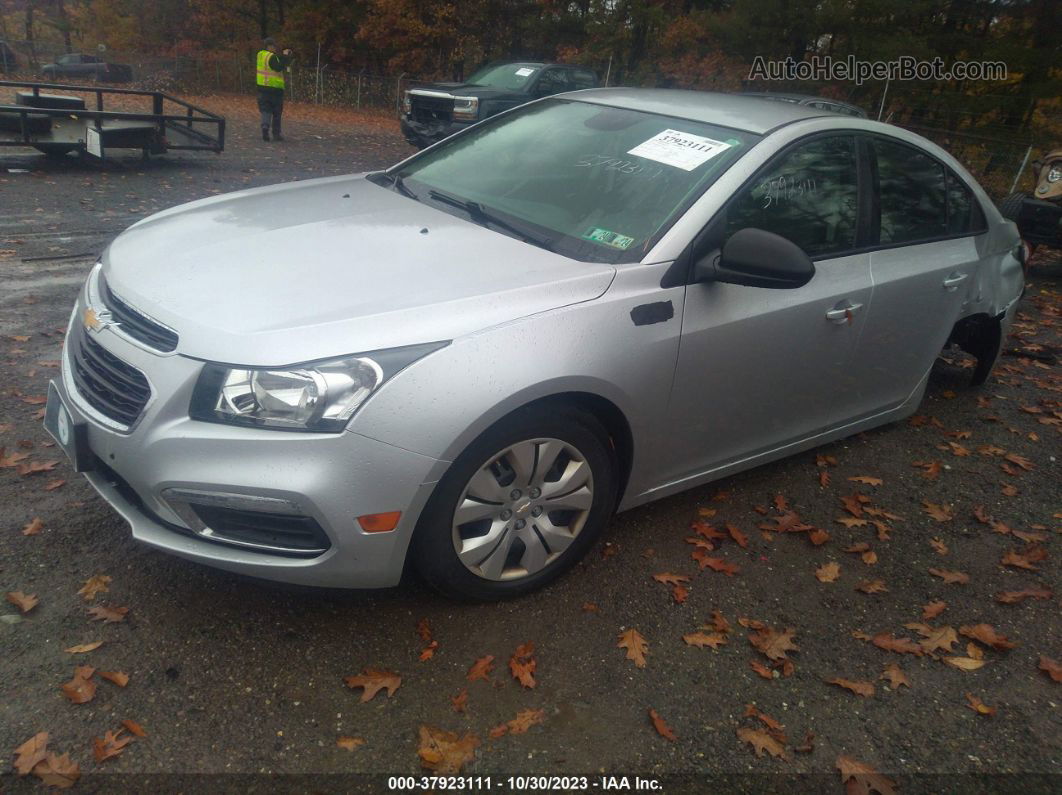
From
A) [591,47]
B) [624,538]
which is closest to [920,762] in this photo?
[624,538]

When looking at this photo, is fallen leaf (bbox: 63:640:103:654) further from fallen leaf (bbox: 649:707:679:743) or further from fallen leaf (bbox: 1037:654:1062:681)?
fallen leaf (bbox: 1037:654:1062:681)

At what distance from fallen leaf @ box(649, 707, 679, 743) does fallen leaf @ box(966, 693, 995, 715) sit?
43.8 inches

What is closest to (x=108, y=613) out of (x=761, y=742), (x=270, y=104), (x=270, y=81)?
(x=761, y=742)

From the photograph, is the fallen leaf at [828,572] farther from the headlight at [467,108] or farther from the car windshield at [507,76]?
the car windshield at [507,76]

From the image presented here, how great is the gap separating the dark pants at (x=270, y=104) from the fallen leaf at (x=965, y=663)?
49.6ft

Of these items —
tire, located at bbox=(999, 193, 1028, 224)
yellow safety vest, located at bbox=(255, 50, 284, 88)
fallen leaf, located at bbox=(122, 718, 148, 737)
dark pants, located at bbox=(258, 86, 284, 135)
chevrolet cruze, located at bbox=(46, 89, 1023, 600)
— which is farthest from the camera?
dark pants, located at bbox=(258, 86, 284, 135)

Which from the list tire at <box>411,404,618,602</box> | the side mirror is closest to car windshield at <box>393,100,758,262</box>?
the side mirror

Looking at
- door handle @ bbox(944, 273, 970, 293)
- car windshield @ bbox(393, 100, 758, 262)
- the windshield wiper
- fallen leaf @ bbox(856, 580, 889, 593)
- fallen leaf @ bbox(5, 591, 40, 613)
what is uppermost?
car windshield @ bbox(393, 100, 758, 262)

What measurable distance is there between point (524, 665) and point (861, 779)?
1.09 meters

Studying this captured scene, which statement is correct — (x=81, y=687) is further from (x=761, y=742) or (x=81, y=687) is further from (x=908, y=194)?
(x=908, y=194)

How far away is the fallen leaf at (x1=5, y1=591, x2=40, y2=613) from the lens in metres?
2.86

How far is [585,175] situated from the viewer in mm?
3625

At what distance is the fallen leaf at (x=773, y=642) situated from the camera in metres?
3.06

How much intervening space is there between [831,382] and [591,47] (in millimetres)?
30413
